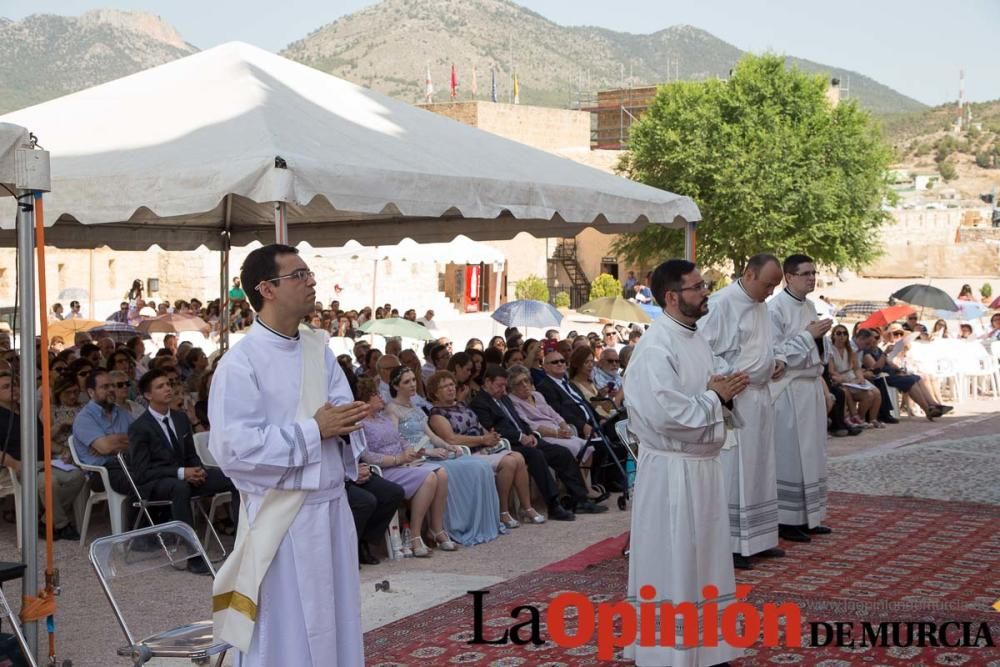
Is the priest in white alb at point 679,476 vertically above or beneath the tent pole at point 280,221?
beneath

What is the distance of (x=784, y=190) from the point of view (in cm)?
4100

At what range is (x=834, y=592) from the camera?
6.88 metres

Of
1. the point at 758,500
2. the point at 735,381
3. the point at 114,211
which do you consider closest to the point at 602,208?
the point at 758,500

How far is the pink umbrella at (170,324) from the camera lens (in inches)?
703

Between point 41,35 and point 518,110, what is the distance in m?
119

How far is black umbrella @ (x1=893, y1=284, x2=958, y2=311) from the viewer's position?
20.0 meters

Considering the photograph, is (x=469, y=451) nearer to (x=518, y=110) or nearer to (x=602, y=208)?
(x=602, y=208)

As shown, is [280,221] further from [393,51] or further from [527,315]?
[393,51]

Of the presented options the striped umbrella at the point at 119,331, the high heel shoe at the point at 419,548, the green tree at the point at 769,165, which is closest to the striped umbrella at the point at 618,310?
the striped umbrella at the point at 119,331

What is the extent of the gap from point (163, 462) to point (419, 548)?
179 cm

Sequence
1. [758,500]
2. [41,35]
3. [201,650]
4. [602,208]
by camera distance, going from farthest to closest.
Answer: [41,35] → [602,208] → [758,500] → [201,650]

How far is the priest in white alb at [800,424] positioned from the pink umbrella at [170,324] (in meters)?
11.1

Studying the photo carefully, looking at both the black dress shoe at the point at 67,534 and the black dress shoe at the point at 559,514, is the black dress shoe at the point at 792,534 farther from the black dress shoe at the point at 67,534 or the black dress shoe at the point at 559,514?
the black dress shoe at the point at 67,534

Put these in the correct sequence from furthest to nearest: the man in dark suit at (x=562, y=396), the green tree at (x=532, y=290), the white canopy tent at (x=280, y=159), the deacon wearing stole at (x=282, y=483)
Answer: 1. the green tree at (x=532, y=290)
2. the man in dark suit at (x=562, y=396)
3. the white canopy tent at (x=280, y=159)
4. the deacon wearing stole at (x=282, y=483)
